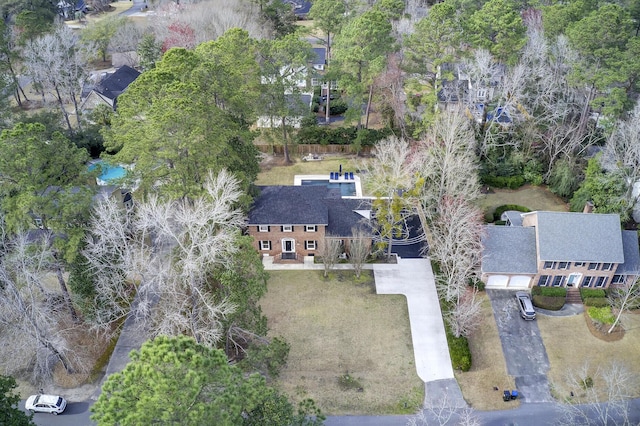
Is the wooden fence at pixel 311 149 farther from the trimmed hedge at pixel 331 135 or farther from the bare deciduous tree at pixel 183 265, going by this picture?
the bare deciduous tree at pixel 183 265

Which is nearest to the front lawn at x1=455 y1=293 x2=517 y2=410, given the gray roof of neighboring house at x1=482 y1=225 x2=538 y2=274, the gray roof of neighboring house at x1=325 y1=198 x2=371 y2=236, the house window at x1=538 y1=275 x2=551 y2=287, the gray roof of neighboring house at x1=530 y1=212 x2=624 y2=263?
the gray roof of neighboring house at x1=482 y1=225 x2=538 y2=274

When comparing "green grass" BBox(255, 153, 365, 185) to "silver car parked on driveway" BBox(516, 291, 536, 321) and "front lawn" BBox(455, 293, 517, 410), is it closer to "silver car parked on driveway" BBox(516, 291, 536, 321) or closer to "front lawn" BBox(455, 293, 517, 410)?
"silver car parked on driveway" BBox(516, 291, 536, 321)

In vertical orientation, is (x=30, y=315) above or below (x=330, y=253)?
above

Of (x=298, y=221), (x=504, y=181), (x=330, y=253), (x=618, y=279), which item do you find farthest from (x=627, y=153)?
(x=298, y=221)

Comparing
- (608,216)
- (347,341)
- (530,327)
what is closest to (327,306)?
(347,341)

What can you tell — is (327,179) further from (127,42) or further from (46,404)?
(127,42)

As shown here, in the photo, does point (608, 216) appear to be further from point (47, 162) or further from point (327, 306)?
point (47, 162)
